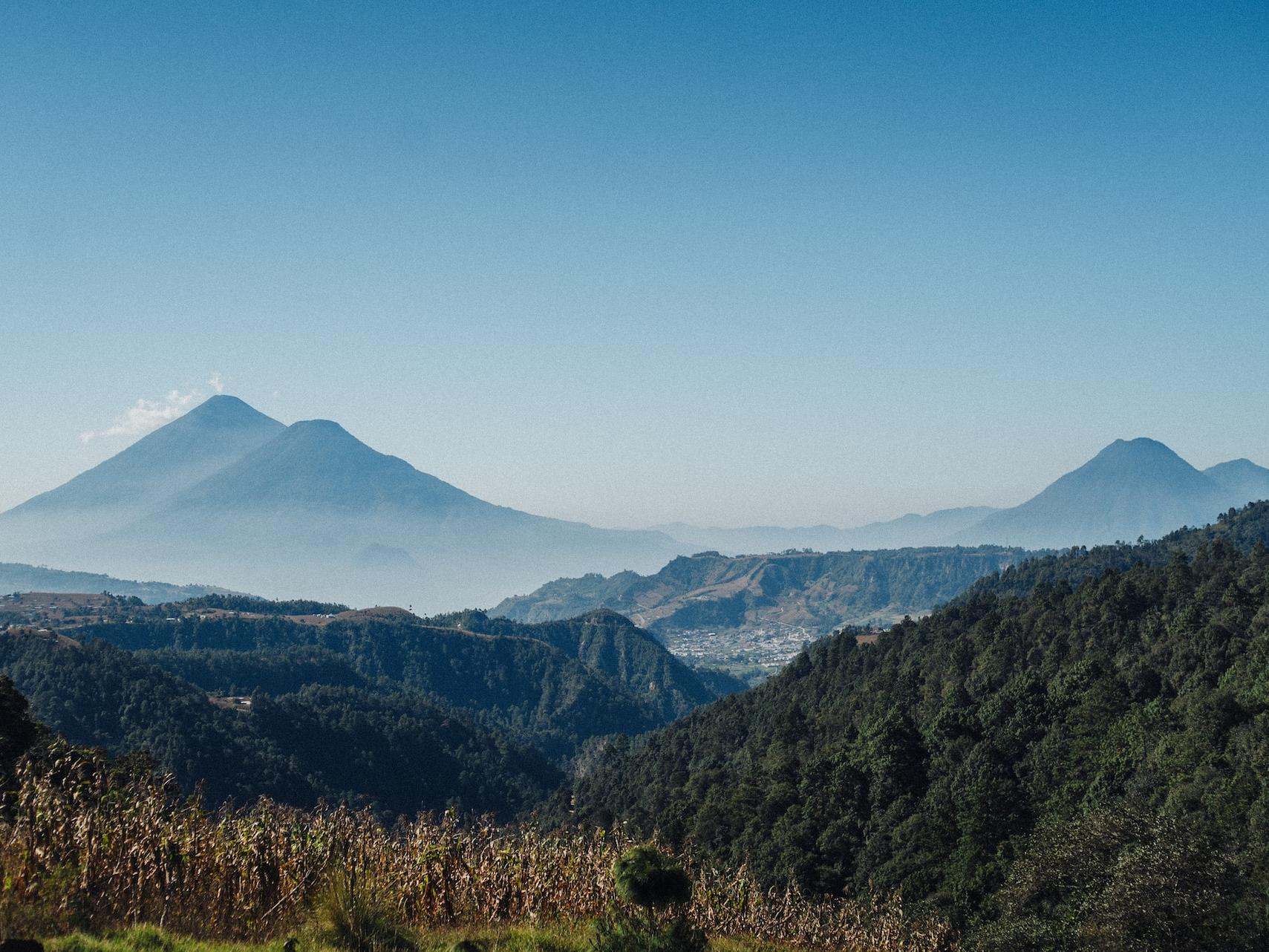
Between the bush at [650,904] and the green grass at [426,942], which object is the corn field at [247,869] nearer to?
the green grass at [426,942]

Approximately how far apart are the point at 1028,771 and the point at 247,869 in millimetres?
55620

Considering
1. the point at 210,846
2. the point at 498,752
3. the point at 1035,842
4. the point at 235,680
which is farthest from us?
the point at 235,680

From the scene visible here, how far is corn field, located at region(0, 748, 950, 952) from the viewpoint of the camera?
9508 millimetres

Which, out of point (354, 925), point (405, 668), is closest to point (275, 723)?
point (405, 668)

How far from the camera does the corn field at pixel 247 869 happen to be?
31.2 ft

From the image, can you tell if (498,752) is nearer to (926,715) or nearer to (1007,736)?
(926,715)

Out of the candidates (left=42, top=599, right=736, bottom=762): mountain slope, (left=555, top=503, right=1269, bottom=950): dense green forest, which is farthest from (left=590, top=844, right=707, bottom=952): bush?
(left=42, top=599, right=736, bottom=762): mountain slope

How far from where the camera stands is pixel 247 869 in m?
10.9

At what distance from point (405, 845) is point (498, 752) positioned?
116 metres

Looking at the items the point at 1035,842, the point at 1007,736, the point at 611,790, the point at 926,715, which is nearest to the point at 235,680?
the point at 611,790

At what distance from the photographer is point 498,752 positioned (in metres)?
124

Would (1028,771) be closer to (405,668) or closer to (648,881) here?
(648,881)

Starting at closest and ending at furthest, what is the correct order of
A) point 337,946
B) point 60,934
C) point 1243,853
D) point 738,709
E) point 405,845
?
point 60,934, point 337,946, point 405,845, point 1243,853, point 738,709

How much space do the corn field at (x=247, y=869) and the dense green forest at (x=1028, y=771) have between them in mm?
11190
